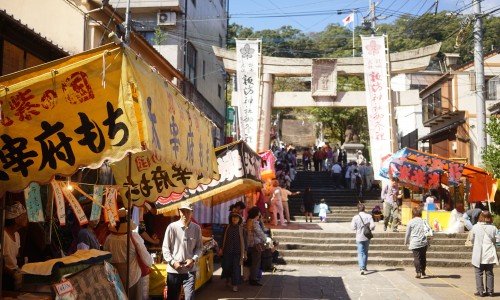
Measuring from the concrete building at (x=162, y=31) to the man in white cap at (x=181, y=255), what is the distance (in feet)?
15.8

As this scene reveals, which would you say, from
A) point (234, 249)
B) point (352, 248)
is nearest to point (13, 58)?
point (234, 249)

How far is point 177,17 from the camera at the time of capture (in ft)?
83.9

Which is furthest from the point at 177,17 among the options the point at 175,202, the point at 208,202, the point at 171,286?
the point at 171,286

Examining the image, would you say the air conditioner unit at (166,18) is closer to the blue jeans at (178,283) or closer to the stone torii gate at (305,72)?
the stone torii gate at (305,72)

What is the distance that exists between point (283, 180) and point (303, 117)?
38.7 m

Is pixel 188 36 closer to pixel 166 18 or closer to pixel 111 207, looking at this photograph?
pixel 166 18

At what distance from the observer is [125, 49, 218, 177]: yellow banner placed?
4629mm

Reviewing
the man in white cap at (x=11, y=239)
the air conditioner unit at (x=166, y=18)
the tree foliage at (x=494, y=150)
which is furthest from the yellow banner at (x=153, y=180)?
the air conditioner unit at (x=166, y=18)

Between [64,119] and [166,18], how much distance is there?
21.4 meters

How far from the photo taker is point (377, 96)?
22031 mm

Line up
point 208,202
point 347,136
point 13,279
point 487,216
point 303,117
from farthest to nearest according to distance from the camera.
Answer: point 303,117 < point 347,136 < point 208,202 < point 487,216 < point 13,279

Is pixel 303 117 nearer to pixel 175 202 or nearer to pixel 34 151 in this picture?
pixel 175 202

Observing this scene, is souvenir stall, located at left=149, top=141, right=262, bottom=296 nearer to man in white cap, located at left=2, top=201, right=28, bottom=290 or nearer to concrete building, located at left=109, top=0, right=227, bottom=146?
man in white cap, located at left=2, top=201, right=28, bottom=290

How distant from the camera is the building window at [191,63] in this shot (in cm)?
2680
